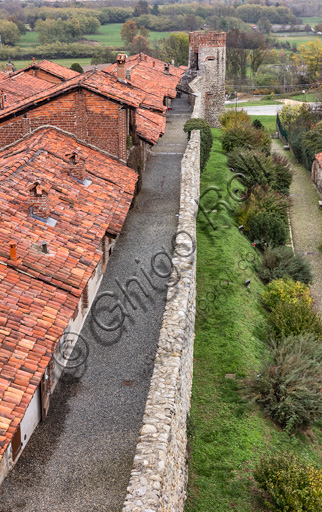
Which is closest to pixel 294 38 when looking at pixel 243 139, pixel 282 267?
pixel 243 139

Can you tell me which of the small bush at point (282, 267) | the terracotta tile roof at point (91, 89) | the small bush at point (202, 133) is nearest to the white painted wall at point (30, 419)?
the terracotta tile roof at point (91, 89)

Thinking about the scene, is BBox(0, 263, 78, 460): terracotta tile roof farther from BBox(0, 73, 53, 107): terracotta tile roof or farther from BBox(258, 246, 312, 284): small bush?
BBox(0, 73, 53, 107): terracotta tile roof

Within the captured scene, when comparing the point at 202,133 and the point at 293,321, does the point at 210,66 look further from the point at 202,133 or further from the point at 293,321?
the point at 293,321

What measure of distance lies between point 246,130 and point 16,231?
2776cm

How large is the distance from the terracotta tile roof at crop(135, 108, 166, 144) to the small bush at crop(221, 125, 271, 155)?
11249 mm

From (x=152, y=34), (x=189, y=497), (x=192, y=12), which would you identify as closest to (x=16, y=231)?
(x=189, y=497)

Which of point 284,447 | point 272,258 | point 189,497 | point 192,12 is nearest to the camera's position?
point 189,497

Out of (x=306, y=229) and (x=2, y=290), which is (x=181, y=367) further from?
(x=306, y=229)

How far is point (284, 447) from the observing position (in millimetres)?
13445

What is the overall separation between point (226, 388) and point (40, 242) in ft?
18.6

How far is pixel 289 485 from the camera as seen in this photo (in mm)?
11078

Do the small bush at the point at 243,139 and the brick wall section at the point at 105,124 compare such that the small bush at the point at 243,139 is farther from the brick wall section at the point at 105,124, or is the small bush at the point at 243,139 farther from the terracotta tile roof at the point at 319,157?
the brick wall section at the point at 105,124

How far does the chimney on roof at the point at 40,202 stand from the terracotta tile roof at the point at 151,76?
14121mm

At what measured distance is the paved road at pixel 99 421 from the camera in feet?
29.3
